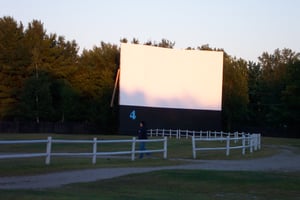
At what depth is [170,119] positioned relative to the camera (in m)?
62.2

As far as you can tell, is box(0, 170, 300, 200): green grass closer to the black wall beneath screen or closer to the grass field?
the grass field

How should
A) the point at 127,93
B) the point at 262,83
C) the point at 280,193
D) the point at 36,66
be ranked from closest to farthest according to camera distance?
the point at 280,193, the point at 127,93, the point at 36,66, the point at 262,83

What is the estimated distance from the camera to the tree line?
82.9 metres

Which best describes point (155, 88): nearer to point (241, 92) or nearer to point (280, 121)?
point (241, 92)

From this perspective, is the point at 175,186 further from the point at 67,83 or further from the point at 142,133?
the point at 67,83

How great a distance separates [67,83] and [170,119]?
27.1 m

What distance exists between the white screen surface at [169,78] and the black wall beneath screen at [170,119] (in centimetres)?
63

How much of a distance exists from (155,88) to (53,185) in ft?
148

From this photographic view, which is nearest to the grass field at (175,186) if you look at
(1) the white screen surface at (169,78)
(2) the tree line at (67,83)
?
(1) the white screen surface at (169,78)

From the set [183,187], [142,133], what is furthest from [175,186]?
[142,133]

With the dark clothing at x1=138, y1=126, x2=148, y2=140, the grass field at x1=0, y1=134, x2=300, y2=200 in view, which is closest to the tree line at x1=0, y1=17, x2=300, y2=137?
the dark clothing at x1=138, y1=126, x2=148, y2=140

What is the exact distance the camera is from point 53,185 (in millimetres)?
16203

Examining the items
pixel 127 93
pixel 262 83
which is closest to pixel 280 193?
pixel 127 93

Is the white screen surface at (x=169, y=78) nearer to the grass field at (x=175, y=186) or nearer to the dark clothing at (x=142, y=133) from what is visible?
the dark clothing at (x=142, y=133)
